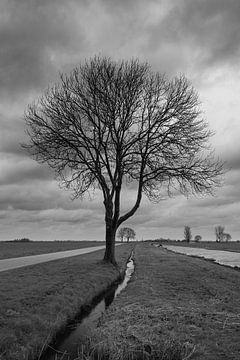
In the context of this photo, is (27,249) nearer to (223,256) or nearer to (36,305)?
(223,256)

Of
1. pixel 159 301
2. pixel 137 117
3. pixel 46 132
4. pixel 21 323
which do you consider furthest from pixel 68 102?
pixel 21 323

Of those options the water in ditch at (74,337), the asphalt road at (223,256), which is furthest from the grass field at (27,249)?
the water in ditch at (74,337)

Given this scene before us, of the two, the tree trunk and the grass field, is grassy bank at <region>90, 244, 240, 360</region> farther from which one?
the grass field

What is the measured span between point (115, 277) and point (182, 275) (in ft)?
15.0

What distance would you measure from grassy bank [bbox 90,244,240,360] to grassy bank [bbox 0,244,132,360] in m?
1.61

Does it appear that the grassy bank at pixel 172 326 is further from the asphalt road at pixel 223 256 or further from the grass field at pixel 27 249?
the grass field at pixel 27 249

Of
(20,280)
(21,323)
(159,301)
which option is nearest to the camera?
(21,323)

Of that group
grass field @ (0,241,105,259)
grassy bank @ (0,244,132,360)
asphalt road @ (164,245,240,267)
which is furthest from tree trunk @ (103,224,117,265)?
grass field @ (0,241,105,259)

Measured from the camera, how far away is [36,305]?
12883mm

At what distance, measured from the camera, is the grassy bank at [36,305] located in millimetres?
9117

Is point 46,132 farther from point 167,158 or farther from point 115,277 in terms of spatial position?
point 115,277

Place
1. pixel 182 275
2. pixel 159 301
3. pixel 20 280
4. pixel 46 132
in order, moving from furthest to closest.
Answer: pixel 46 132
pixel 182 275
pixel 20 280
pixel 159 301

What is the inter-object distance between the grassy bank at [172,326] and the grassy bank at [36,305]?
1.61 metres

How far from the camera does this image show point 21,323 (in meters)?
10.3
